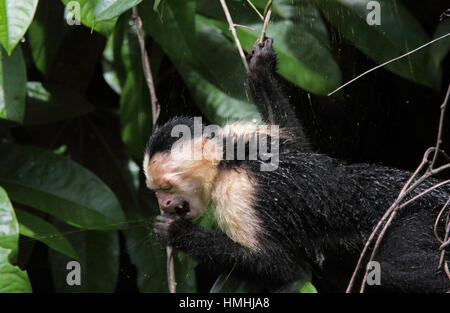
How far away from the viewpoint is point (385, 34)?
1.31 meters

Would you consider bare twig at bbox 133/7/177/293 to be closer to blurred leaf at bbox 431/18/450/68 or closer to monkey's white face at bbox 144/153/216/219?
monkey's white face at bbox 144/153/216/219

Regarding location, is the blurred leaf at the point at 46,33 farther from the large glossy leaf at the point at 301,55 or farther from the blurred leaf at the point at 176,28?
the large glossy leaf at the point at 301,55

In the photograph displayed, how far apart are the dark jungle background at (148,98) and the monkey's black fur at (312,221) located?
0.05 metres

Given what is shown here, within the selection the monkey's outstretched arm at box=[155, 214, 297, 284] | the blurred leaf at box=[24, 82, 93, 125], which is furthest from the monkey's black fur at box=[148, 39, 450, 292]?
the blurred leaf at box=[24, 82, 93, 125]

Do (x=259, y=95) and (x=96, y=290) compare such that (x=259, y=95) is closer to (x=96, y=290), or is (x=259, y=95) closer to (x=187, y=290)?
(x=187, y=290)

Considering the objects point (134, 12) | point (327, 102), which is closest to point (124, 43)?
point (134, 12)

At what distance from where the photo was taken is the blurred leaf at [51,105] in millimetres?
1644

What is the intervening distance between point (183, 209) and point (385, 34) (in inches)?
23.0

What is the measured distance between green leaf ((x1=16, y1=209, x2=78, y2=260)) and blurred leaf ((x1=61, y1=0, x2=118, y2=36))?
0.48 metres

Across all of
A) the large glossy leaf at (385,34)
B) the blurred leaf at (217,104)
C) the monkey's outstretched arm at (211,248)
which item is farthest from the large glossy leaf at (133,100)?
the large glossy leaf at (385,34)

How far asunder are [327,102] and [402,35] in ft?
0.77

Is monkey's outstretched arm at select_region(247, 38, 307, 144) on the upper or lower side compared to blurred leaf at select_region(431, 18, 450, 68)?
lower

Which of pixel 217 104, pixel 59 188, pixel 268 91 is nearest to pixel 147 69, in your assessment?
pixel 217 104

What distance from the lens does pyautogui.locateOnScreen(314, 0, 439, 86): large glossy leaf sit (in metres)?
1.27
